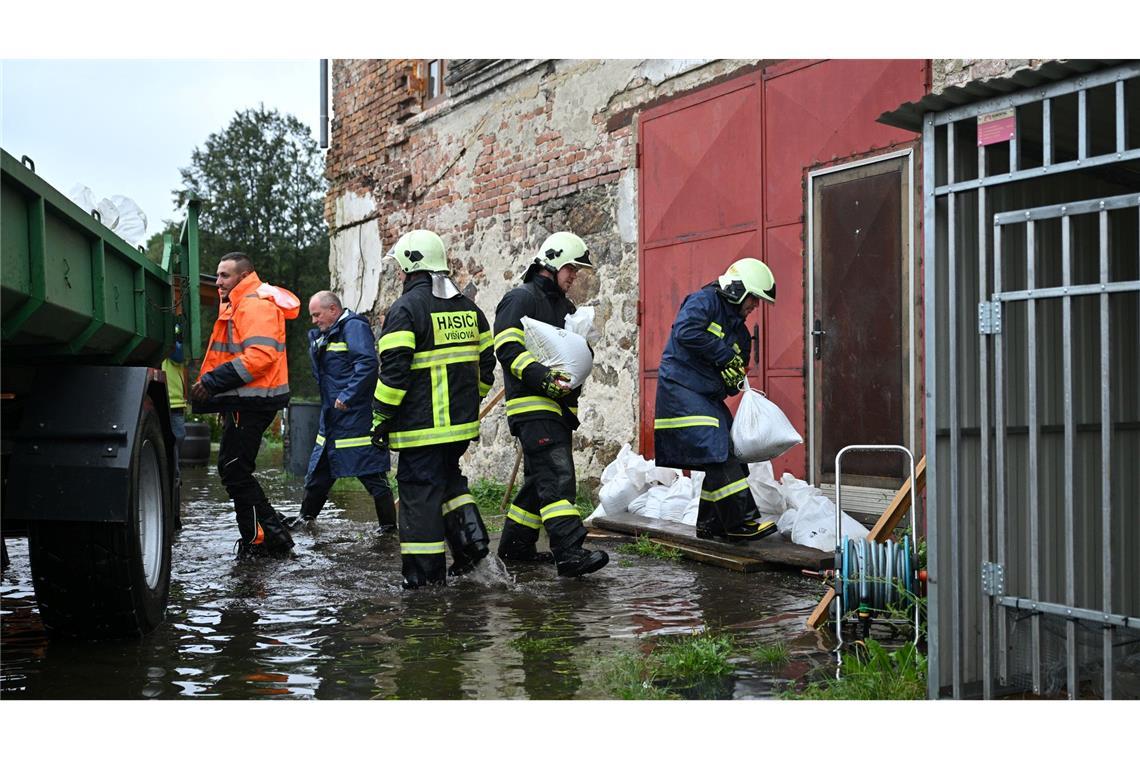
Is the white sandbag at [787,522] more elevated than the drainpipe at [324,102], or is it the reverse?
the drainpipe at [324,102]

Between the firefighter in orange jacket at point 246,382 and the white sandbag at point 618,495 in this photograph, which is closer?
the firefighter in orange jacket at point 246,382

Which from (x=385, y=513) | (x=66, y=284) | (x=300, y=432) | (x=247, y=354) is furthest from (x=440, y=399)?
(x=300, y=432)

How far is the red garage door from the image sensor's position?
730cm

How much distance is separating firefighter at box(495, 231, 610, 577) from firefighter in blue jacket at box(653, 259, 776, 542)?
0.70m

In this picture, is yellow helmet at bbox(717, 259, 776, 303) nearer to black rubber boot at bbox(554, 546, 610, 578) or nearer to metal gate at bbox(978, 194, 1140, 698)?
black rubber boot at bbox(554, 546, 610, 578)

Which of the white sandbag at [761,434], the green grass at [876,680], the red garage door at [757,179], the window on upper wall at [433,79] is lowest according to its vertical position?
the green grass at [876,680]

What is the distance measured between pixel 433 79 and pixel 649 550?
7.49 meters

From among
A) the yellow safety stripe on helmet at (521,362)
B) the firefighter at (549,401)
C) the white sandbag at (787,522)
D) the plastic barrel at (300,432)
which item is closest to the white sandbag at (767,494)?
the white sandbag at (787,522)

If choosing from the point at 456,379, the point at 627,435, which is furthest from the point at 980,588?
the point at 627,435

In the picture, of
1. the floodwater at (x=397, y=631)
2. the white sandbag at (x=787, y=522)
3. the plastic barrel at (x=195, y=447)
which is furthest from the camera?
the plastic barrel at (x=195, y=447)

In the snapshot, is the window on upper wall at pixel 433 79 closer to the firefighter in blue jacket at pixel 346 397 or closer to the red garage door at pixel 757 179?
the red garage door at pixel 757 179

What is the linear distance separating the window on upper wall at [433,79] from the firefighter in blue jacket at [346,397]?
5147 mm

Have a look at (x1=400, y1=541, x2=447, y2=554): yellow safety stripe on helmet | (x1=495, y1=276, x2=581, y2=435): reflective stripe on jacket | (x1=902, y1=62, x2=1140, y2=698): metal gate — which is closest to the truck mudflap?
(x1=400, y1=541, x2=447, y2=554): yellow safety stripe on helmet

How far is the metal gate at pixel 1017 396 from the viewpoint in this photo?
337cm
